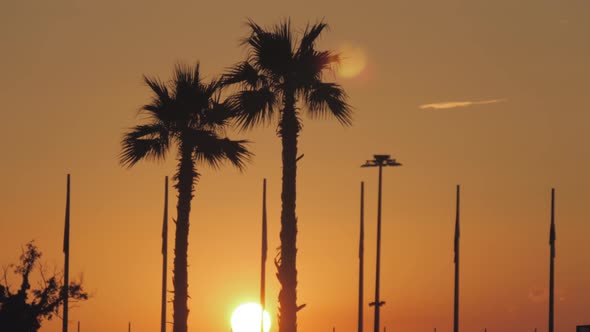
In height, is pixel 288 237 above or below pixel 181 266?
above

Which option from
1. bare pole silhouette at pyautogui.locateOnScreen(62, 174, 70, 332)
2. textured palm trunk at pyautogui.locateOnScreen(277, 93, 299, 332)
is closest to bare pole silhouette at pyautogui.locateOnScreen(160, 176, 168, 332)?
bare pole silhouette at pyautogui.locateOnScreen(62, 174, 70, 332)

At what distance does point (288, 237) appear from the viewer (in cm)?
6662

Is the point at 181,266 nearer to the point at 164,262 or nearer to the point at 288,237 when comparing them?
the point at 288,237

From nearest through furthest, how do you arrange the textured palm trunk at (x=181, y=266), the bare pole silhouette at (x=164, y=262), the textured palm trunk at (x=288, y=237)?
the textured palm trunk at (x=288, y=237) → the textured palm trunk at (x=181, y=266) → the bare pole silhouette at (x=164, y=262)

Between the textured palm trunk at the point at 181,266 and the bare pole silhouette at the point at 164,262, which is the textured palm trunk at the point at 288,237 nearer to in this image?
the textured palm trunk at the point at 181,266

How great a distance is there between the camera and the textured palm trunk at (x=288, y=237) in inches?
2611

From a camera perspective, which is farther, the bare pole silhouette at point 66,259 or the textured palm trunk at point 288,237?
the bare pole silhouette at point 66,259

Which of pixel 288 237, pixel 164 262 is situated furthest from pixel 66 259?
pixel 288 237

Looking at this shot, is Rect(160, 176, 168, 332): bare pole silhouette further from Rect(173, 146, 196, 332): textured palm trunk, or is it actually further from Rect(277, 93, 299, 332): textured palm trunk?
A: Rect(277, 93, 299, 332): textured palm trunk

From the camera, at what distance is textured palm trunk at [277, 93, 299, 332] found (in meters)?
66.3

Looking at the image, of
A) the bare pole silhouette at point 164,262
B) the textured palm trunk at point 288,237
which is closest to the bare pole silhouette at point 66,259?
the bare pole silhouette at point 164,262

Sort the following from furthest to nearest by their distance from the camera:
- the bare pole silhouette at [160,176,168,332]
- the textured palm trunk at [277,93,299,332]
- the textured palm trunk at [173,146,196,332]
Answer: the bare pole silhouette at [160,176,168,332]
the textured palm trunk at [173,146,196,332]
the textured palm trunk at [277,93,299,332]

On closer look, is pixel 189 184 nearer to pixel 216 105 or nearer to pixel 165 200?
pixel 216 105

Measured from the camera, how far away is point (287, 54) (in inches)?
2749
